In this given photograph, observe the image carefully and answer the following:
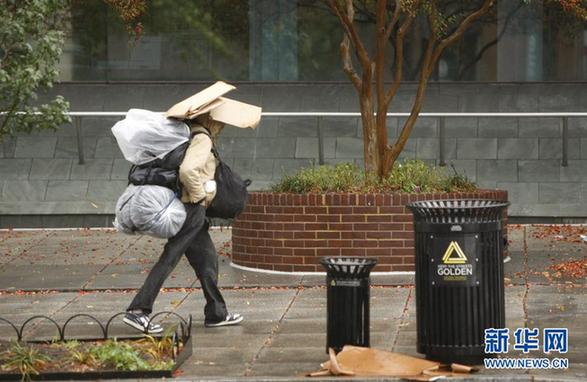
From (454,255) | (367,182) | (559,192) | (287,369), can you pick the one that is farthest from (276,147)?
(454,255)

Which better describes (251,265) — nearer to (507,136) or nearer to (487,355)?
(487,355)

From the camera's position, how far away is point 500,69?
70.4 ft

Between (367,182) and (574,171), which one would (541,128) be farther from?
(367,182)

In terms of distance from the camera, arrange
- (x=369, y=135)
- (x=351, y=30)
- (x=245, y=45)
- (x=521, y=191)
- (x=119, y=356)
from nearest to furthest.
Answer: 1. (x=119, y=356)
2. (x=351, y=30)
3. (x=369, y=135)
4. (x=521, y=191)
5. (x=245, y=45)

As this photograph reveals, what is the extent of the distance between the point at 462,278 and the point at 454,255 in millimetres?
168

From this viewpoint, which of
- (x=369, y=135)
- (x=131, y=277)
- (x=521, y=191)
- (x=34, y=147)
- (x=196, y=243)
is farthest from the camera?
(x=34, y=147)

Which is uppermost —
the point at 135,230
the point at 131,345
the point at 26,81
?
the point at 26,81

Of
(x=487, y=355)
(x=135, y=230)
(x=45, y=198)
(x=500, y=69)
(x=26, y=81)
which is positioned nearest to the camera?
(x=487, y=355)

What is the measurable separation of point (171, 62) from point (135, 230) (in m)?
11.8

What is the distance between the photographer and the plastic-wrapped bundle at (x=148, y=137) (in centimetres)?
1028

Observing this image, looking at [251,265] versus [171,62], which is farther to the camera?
[171,62]

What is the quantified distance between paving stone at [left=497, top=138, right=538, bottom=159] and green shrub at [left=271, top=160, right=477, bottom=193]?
16.1 ft

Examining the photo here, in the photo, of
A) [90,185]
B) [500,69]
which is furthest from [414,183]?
[500,69]

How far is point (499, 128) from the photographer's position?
19.3 m
